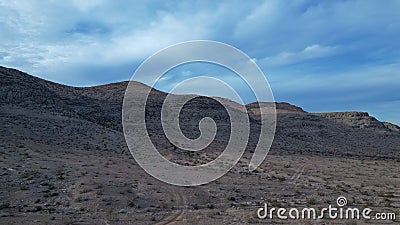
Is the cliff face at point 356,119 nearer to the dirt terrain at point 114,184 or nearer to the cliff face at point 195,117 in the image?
the cliff face at point 195,117

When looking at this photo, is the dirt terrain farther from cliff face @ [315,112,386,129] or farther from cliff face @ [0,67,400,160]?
cliff face @ [315,112,386,129]

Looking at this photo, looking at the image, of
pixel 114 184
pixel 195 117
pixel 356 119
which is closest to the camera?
pixel 114 184

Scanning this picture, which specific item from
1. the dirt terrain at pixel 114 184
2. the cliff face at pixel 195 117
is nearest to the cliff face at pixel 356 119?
the cliff face at pixel 195 117

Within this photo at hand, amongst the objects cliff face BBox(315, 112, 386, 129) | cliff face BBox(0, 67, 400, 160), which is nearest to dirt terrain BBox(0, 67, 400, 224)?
cliff face BBox(0, 67, 400, 160)

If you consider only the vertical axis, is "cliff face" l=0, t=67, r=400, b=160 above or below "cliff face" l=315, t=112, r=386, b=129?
below

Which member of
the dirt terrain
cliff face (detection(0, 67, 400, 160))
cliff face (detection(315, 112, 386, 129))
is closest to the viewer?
the dirt terrain

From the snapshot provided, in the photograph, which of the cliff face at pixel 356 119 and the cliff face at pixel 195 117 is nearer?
the cliff face at pixel 195 117

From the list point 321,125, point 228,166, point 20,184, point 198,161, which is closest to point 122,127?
point 198,161

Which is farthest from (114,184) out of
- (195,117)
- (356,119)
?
(356,119)

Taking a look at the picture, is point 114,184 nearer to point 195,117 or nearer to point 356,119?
point 195,117

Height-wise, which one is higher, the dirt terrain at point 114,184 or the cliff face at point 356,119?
the cliff face at point 356,119

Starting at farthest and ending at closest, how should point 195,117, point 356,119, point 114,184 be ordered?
point 356,119
point 195,117
point 114,184

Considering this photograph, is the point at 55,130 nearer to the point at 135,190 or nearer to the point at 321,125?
the point at 135,190

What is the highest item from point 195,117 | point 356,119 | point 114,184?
point 356,119
